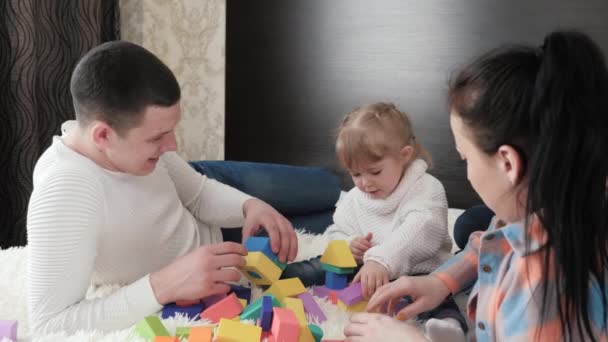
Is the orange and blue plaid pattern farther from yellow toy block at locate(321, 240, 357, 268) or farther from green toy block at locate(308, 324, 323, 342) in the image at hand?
yellow toy block at locate(321, 240, 357, 268)

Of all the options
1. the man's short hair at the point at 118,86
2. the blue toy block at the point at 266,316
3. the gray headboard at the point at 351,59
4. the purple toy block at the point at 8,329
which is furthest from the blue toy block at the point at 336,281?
the gray headboard at the point at 351,59

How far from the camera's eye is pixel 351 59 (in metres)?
2.52

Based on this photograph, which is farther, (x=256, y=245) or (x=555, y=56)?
(x=256, y=245)

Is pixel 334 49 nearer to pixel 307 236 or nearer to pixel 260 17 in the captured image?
pixel 260 17

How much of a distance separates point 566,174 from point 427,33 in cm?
164

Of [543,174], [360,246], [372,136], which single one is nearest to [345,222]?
[360,246]

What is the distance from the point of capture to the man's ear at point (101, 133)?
47.3 inches

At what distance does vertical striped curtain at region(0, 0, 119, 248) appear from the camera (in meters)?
2.59

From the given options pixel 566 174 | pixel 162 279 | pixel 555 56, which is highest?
pixel 555 56

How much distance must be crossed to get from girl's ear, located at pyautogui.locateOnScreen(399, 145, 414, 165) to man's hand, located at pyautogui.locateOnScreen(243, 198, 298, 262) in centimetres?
36

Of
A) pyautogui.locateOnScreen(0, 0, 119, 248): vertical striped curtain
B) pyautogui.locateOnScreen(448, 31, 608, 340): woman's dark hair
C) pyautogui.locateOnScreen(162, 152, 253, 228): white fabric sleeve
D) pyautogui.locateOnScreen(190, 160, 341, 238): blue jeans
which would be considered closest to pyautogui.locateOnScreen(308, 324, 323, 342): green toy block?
pyautogui.locateOnScreen(448, 31, 608, 340): woman's dark hair

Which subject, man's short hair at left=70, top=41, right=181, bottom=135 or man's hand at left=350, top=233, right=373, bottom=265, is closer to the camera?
man's short hair at left=70, top=41, right=181, bottom=135

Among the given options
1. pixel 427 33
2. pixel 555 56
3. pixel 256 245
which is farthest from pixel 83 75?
pixel 427 33

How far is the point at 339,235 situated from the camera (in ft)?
5.83
